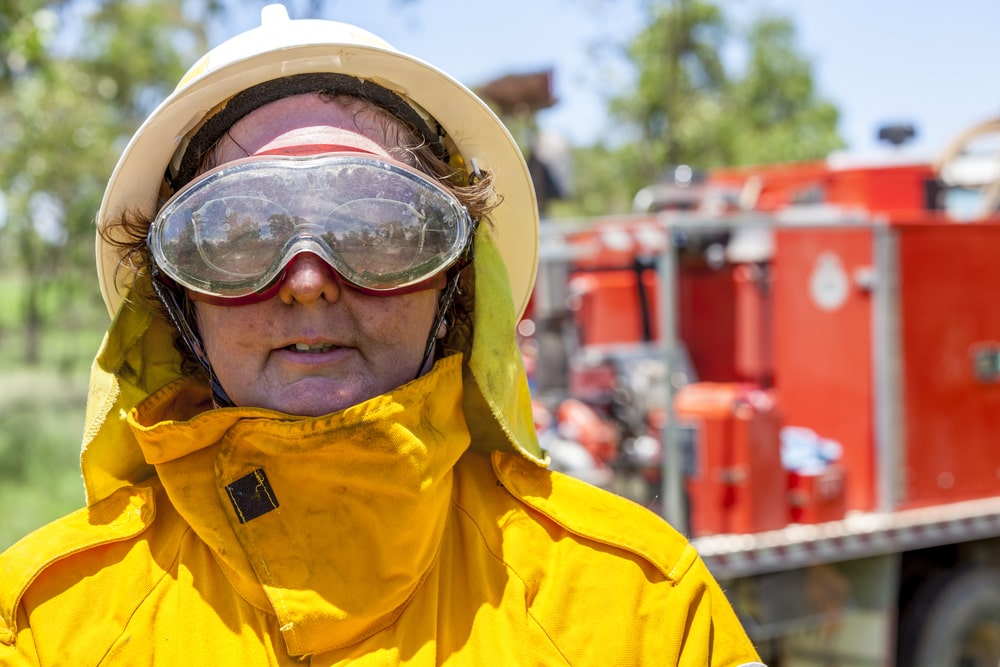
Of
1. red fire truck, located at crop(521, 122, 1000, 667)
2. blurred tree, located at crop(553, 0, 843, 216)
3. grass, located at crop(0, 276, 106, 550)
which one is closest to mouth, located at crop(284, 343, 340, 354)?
red fire truck, located at crop(521, 122, 1000, 667)

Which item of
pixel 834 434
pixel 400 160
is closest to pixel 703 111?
pixel 834 434

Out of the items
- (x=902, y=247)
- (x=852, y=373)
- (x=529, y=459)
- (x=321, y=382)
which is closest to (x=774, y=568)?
(x=852, y=373)

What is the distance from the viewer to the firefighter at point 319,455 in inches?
55.7

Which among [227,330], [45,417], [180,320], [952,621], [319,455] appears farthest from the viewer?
[45,417]

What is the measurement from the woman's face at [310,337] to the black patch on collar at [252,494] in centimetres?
11

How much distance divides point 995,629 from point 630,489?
88.2 inches

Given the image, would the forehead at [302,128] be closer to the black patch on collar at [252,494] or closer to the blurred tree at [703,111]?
the black patch on collar at [252,494]

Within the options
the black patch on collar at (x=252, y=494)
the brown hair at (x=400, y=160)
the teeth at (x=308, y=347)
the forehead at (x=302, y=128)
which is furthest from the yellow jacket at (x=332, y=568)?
the forehead at (x=302, y=128)

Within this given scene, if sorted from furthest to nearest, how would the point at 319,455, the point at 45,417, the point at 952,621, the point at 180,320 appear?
the point at 45,417
the point at 952,621
the point at 180,320
the point at 319,455

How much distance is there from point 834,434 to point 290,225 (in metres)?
4.40

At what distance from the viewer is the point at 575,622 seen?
4.81 feet

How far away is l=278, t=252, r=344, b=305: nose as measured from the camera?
1.45 meters

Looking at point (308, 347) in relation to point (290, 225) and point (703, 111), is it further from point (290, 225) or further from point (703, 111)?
point (703, 111)

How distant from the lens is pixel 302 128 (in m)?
1.58
